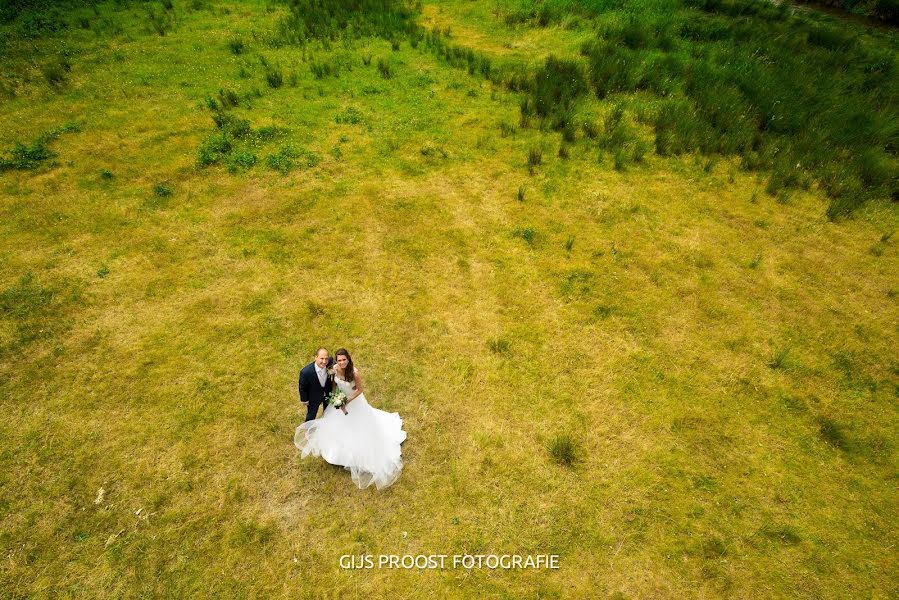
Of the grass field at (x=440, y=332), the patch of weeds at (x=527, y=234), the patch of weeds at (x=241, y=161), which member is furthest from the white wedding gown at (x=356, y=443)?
the patch of weeds at (x=241, y=161)

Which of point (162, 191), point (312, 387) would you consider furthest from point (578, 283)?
point (162, 191)

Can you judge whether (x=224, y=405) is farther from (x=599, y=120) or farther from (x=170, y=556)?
(x=599, y=120)

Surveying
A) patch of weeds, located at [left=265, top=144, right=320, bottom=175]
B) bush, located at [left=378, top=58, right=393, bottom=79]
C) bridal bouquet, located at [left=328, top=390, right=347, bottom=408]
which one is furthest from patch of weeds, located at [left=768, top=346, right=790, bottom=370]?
bush, located at [left=378, top=58, right=393, bottom=79]

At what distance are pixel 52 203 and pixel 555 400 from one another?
12.4m

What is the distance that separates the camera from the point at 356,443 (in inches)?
244

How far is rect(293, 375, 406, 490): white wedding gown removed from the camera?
6.13m

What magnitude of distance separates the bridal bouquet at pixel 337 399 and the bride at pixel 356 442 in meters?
0.16

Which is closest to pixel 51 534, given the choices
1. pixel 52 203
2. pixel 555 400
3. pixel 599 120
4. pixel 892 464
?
pixel 555 400

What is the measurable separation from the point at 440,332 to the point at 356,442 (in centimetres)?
283

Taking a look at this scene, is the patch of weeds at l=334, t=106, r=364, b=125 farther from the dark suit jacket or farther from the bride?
the bride

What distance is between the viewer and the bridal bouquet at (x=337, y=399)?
570 cm

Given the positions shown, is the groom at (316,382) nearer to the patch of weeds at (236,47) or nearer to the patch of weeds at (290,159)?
the patch of weeds at (290,159)

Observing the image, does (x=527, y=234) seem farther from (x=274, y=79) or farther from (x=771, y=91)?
(x=274, y=79)

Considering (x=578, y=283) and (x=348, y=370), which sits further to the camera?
(x=578, y=283)
